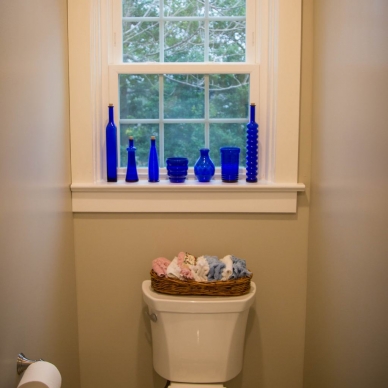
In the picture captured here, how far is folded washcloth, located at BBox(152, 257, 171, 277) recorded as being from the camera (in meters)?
1.76

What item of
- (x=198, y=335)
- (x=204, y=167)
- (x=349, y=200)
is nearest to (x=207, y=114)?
(x=204, y=167)

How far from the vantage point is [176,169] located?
1.96 metres

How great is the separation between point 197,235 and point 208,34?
901 mm

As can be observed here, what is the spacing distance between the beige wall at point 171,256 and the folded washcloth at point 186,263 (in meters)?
0.15

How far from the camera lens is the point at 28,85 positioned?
4.62 ft

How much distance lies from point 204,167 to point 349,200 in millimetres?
700

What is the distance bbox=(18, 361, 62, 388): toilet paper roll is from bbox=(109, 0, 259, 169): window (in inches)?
42.6

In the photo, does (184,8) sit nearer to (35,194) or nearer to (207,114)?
(207,114)

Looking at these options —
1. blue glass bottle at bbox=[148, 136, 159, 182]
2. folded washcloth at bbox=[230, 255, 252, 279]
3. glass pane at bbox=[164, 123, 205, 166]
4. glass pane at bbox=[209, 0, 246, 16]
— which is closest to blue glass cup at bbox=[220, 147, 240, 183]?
glass pane at bbox=[164, 123, 205, 166]

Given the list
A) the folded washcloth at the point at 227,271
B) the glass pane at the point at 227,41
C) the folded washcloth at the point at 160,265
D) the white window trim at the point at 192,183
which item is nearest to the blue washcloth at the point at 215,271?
the folded washcloth at the point at 227,271

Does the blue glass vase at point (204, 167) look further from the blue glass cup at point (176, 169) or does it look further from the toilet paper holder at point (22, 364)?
the toilet paper holder at point (22, 364)

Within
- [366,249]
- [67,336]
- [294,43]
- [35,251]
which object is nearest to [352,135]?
[366,249]

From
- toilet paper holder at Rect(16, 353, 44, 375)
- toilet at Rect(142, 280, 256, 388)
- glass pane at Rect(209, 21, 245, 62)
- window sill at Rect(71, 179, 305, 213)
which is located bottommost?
toilet at Rect(142, 280, 256, 388)

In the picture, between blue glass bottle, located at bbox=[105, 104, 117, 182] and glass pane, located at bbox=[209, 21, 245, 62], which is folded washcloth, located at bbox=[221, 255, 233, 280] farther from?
glass pane, located at bbox=[209, 21, 245, 62]
